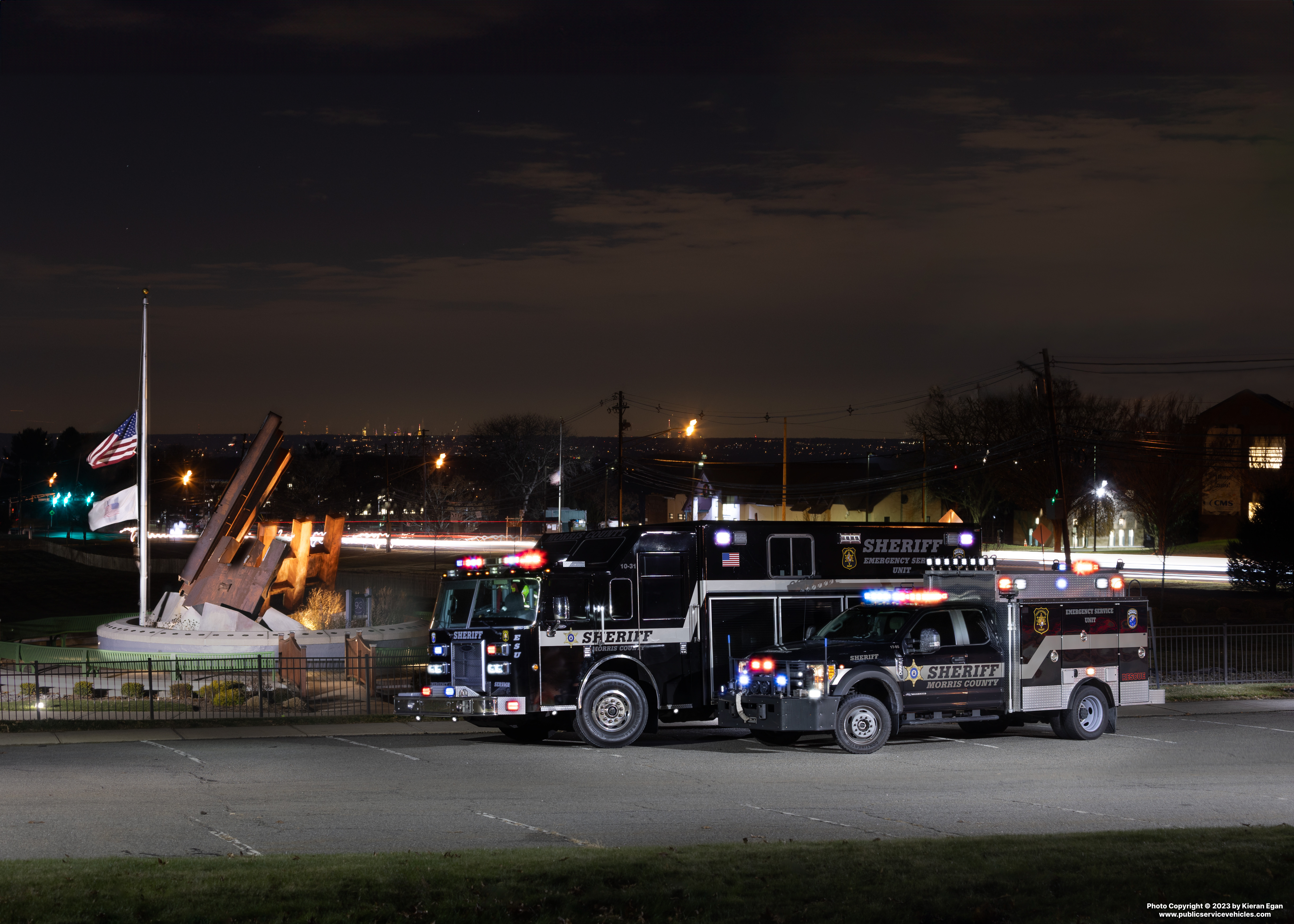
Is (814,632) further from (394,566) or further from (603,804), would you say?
(394,566)

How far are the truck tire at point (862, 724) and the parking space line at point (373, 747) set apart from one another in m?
5.40

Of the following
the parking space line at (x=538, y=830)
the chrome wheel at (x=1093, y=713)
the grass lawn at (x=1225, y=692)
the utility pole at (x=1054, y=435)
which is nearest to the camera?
the parking space line at (x=538, y=830)

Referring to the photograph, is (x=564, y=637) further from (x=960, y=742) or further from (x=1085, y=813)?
(x=1085, y=813)

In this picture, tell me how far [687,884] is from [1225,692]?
1870 centimetres

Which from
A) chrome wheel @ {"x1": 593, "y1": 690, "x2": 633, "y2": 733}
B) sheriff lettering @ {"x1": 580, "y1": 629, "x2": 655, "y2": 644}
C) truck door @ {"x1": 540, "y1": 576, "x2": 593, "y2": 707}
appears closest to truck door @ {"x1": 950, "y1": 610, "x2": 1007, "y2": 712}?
sheriff lettering @ {"x1": 580, "y1": 629, "x2": 655, "y2": 644}

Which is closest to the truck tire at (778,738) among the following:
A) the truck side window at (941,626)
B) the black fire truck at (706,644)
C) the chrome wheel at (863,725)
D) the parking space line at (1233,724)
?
the black fire truck at (706,644)

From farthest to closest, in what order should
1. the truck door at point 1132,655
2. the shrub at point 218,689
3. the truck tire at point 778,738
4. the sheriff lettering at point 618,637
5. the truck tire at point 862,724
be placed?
the shrub at point 218,689
the truck door at point 1132,655
the truck tire at point 778,738
the sheriff lettering at point 618,637
the truck tire at point 862,724

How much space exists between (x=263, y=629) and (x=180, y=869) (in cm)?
2378

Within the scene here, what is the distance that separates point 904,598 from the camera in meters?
17.7

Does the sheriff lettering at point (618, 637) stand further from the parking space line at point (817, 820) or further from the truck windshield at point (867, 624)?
the parking space line at point (817, 820)

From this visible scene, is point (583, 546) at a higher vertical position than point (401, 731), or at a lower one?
higher

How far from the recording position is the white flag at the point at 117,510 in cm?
3123

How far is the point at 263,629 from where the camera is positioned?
32.0 metres

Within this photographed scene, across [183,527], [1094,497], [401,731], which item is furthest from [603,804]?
[183,527]
